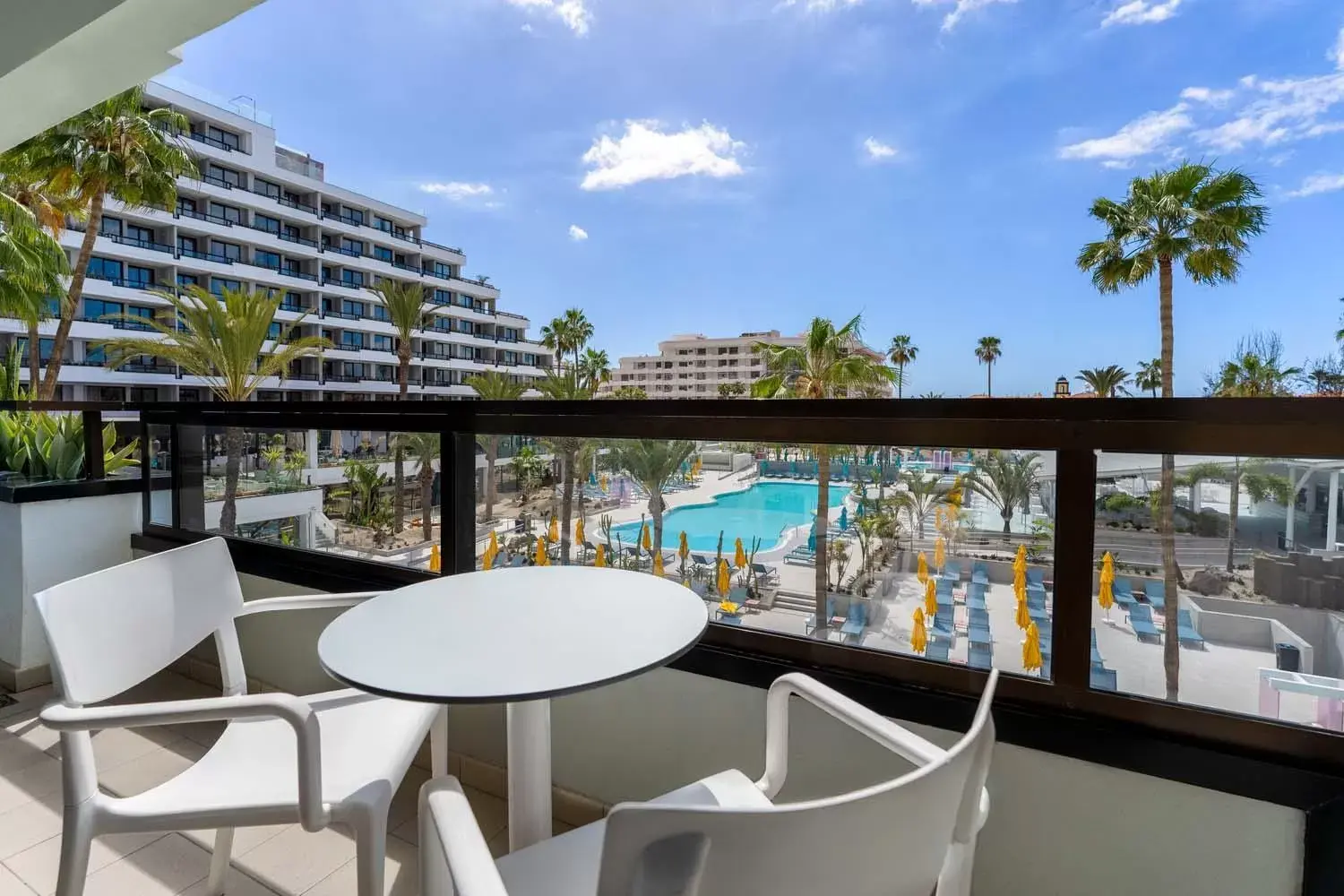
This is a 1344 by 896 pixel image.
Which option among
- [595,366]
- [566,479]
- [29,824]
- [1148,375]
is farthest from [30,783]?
[595,366]

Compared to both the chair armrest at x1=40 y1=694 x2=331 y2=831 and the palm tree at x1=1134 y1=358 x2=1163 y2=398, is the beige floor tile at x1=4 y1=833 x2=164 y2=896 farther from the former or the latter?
the palm tree at x1=1134 y1=358 x2=1163 y2=398

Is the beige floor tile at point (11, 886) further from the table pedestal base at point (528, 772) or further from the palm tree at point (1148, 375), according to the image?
the palm tree at point (1148, 375)

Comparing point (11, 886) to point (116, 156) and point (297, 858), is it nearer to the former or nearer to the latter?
point (297, 858)

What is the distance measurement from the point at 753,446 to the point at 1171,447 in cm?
82

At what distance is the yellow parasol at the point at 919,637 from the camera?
1418 millimetres

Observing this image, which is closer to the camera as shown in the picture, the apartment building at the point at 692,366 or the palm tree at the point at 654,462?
the palm tree at the point at 654,462

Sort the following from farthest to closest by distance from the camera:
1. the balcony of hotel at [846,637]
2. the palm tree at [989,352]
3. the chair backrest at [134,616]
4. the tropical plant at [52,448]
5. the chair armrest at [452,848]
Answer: the palm tree at [989,352] → the tropical plant at [52,448] → the chair backrest at [134,616] → the balcony of hotel at [846,637] → the chair armrest at [452,848]

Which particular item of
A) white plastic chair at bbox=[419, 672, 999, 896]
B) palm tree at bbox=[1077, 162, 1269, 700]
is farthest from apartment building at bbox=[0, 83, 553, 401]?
white plastic chair at bbox=[419, 672, 999, 896]

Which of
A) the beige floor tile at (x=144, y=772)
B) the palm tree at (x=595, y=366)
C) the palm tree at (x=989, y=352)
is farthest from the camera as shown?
the palm tree at (x=989, y=352)

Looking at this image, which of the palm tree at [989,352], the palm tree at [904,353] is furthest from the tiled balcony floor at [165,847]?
the palm tree at [989,352]

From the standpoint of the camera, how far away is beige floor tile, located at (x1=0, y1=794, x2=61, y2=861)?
1752mm

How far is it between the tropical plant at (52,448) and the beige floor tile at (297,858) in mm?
2146

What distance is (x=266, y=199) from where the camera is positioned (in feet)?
119

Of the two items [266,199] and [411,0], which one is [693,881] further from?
[266,199]
